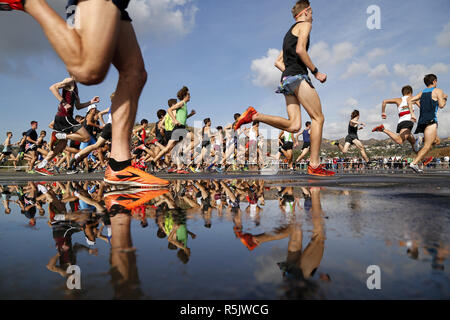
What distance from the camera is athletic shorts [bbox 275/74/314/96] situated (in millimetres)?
4848

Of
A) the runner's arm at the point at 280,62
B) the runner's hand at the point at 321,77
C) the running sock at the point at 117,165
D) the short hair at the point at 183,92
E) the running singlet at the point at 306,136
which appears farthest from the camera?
the running singlet at the point at 306,136

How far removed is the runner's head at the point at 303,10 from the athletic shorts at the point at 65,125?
5.36 meters

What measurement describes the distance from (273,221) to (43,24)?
206 cm

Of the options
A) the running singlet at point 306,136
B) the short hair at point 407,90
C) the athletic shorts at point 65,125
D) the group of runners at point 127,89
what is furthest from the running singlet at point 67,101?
the running singlet at point 306,136

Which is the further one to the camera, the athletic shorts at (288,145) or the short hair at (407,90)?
the athletic shorts at (288,145)

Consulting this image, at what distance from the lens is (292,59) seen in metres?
5.02

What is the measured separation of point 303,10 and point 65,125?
580 cm

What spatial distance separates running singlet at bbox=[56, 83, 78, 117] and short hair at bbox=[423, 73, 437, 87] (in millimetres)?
8617

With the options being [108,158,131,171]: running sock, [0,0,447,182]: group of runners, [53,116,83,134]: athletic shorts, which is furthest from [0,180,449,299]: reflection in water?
[53,116,83,134]: athletic shorts

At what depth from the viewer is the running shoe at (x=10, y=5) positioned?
6.52 ft

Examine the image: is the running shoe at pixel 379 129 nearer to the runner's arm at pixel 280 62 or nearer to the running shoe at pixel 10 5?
the runner's arm at pixel 280 62

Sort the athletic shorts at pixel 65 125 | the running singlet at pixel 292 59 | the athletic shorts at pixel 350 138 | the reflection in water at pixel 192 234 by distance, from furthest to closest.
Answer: the athletic shorts at pixel 350 138 → the athletic shorts at pixel 65 125 → the running singlet at pixel 292 59 → the reflection in water at pixel 192 234

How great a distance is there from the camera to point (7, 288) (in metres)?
0.66

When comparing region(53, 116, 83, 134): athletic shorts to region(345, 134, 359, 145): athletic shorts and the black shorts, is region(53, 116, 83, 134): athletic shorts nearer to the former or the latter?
the black shorts
